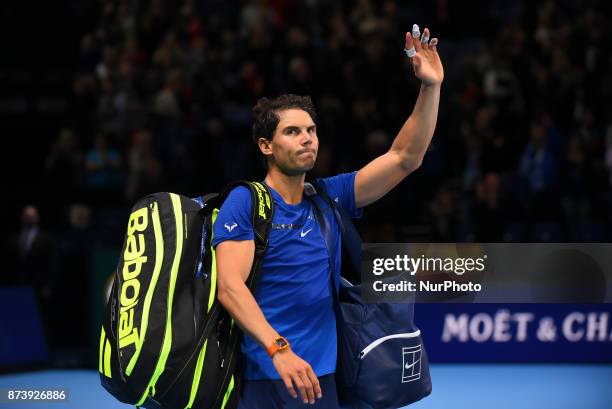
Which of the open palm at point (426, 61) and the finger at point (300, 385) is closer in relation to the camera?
the finger at point (300, 385)

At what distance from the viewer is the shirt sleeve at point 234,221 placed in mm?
4098

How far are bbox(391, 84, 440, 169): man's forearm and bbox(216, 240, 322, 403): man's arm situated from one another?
73cm

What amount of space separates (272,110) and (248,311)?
0.90m

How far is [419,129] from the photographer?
4.33 metres

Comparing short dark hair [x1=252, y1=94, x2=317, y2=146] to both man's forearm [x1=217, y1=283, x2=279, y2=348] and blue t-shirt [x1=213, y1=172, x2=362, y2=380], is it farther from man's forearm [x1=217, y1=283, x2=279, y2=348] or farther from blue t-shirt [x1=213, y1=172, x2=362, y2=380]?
man's forearm [x1=217, y1=283, x2=279, y2=348]

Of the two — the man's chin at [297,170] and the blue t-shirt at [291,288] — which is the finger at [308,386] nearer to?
the blue t-shirt at [291,288]

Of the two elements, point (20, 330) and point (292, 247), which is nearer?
point (292, 247)

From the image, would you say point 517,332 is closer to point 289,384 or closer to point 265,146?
point 265,146

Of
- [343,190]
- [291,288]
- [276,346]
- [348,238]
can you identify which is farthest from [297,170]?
[276,346]

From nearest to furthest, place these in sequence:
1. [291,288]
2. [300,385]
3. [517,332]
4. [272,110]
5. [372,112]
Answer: [300,385]
[291,288]
[272,110]
[517,332]
[372,112]

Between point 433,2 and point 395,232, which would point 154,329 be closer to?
point 395,232

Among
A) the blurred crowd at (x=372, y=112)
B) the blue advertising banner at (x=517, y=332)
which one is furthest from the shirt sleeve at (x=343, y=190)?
the blurred crowd at (x=372, y=112)

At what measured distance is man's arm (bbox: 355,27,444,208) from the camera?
4297 mm

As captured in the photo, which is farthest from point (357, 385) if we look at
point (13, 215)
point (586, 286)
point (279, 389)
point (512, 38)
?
point (13, 215)
